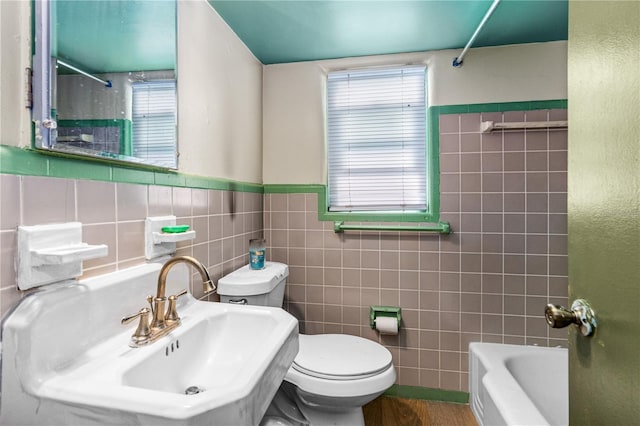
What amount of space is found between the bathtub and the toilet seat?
47cm

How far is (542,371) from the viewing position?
5.57ft

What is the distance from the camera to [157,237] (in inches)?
41.3

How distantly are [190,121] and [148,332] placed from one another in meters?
0.82

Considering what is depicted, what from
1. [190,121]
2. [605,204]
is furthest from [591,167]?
[190,121]

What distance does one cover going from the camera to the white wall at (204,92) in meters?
0.68

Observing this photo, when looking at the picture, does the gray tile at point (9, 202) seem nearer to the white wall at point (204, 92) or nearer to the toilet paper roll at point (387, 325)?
the white wall at point (204, 92)

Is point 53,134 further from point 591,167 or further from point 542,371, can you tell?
point 542,371

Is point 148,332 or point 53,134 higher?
point 53,134

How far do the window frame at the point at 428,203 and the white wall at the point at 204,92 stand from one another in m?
0.49

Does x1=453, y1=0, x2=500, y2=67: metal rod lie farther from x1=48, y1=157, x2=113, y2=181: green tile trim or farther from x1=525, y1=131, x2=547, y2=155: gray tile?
x1=48, y1=157, x2=113, y2=181: green tile trim

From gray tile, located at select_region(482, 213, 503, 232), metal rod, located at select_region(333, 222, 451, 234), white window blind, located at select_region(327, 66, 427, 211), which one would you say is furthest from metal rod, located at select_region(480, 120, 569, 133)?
metal rod, located at select_region(333, 222, 451, 234)

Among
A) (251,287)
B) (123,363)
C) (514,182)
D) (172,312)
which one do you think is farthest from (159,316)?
(514,182)

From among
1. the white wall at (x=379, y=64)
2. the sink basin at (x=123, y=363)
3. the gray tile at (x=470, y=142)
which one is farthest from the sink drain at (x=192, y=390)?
the gray tile at (x=470, y=142)

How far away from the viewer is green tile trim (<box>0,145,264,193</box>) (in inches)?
26.3
